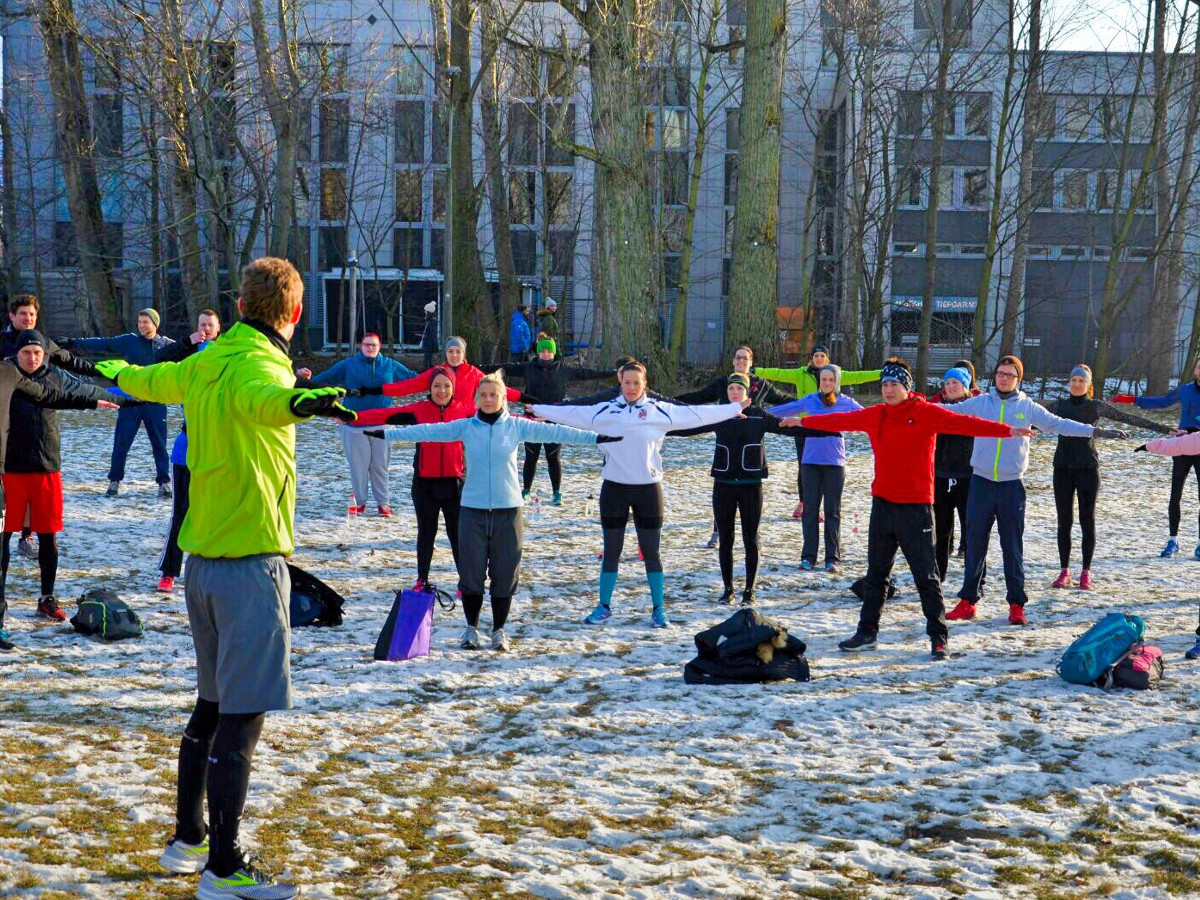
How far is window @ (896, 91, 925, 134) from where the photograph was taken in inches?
1331

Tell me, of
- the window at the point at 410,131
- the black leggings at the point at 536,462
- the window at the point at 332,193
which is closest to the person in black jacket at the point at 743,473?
the black leggings at the point at 536,462

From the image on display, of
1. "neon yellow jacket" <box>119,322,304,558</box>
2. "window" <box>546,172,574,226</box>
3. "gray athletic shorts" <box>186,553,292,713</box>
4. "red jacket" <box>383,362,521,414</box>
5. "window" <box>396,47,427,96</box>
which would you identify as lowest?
"gray athletic shorts" <box>186,553,292,713</box>

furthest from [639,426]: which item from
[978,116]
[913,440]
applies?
[978,116]

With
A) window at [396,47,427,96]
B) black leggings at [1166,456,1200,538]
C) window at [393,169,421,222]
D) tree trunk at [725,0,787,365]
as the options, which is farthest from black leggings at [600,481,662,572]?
window at [396,47,427,96]

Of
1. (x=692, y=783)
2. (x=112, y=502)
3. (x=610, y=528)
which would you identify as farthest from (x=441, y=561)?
(x=692, y=783)

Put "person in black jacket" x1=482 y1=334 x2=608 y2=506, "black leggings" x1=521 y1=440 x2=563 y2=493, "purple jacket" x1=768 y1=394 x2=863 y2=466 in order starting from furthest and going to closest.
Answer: "black leggings" x1=521 y1=440 x2=563 y2=493 < "person in black jacket" x1=482 y1=334 x2=608 y2=506 < "purple jacket" x1=768 y1=394 x2=863 y2=466

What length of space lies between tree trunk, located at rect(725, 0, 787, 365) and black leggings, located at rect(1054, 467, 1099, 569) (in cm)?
1237

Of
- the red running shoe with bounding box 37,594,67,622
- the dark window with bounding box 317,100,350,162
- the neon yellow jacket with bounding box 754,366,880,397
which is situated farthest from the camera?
the dark window with bounding box 317,100,350,162

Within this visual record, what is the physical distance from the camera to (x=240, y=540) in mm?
4320

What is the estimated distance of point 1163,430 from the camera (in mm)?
11062

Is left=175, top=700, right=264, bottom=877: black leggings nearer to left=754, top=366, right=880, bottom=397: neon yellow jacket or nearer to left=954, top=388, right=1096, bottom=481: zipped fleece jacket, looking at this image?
left=954, top=388, right=1096, bottom=481: zipped fleece jacket

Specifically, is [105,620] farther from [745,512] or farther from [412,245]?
[412,245]

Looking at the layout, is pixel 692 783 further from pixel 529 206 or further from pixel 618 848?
pixel 529 206

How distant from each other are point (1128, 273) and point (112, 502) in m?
37.7
